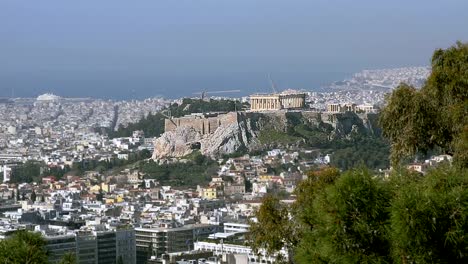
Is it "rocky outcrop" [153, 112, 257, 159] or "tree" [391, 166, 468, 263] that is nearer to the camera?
"tree" [391, 166, 468, 263]

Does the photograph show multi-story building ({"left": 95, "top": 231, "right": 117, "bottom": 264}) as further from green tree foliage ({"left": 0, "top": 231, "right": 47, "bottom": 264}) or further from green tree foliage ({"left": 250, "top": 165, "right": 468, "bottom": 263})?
green tree foliage ({"left": 250, "top": 165, "right": 468, "bottom": 263})

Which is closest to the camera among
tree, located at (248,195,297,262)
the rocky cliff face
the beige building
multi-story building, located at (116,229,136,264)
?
tree, located at (248,195,297,262)

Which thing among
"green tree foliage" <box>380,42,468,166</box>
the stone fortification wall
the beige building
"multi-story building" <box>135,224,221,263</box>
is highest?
the beige building

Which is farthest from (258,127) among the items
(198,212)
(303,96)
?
(198,212)

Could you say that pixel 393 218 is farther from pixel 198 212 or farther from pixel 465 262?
pixel 198 212

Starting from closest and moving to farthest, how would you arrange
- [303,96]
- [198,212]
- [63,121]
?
[198,212] → [303,96] → [63,121]

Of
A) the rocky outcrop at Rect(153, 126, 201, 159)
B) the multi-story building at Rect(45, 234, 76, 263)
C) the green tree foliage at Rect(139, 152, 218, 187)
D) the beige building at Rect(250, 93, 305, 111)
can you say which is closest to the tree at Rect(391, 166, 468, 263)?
the multi-story building at Rect(45, 234, 76, 263)

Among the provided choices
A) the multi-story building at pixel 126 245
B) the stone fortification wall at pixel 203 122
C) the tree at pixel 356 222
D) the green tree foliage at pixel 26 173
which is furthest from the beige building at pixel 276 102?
the tree at pixel 356 222
